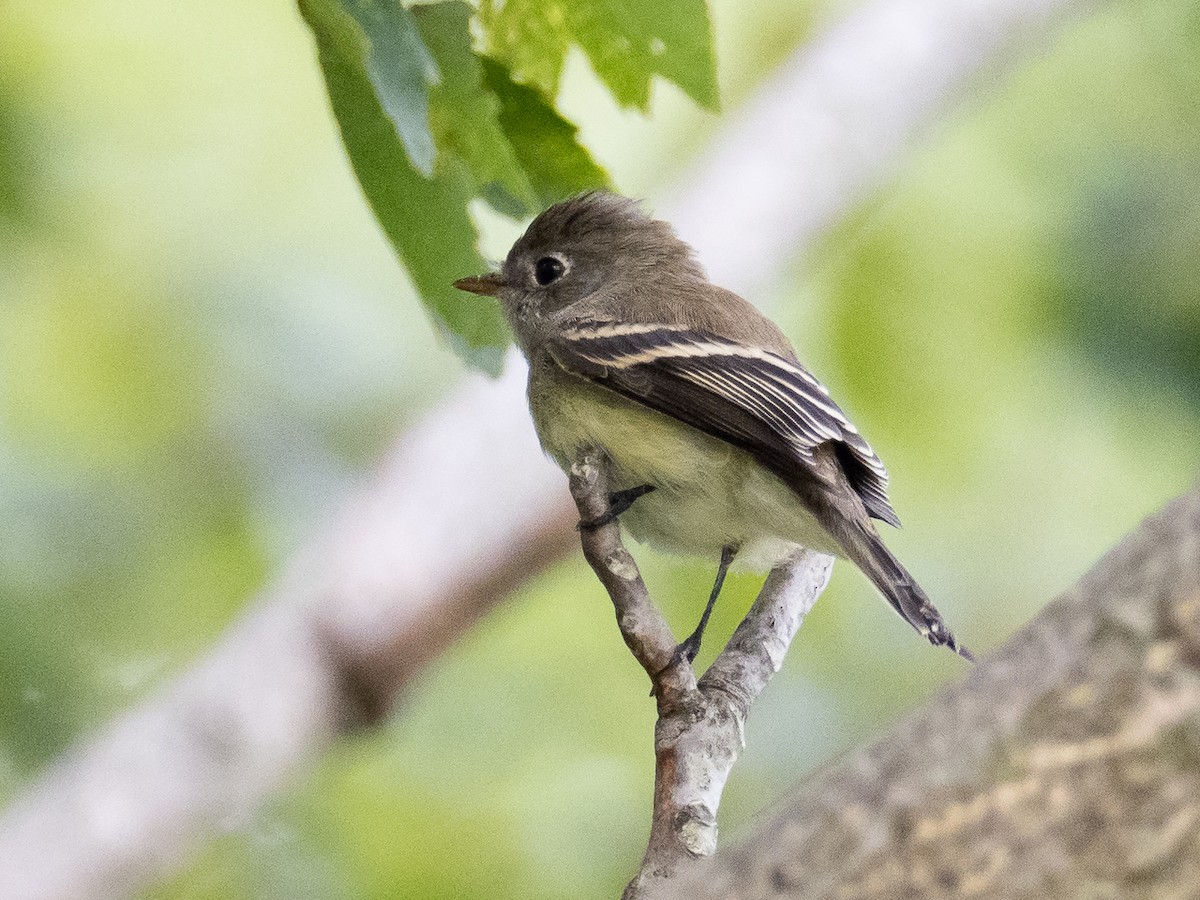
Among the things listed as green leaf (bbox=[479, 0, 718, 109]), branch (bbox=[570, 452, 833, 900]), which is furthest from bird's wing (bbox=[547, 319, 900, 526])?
green leaf (bbox=[479, 0, 718, 109])

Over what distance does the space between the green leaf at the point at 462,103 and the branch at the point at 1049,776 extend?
1.19m

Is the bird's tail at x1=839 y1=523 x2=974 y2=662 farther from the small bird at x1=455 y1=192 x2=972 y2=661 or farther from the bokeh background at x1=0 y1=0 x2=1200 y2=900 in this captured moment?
the bokeh background at x1=0 y1=0 x2=1200 y2=900

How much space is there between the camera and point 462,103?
1960 millimetres

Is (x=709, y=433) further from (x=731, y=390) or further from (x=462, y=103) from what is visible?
(x=462, y=103)

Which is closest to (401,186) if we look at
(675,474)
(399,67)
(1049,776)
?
(399,67)

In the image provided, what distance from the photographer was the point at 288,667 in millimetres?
4270

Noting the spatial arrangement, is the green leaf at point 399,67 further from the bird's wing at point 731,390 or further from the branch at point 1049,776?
the bird's wing at point 731,390

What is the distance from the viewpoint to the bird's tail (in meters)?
2.78

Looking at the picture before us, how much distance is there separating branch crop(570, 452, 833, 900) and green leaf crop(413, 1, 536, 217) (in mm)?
756

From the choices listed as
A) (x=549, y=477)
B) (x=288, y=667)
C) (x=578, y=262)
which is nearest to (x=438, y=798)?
(x=288, y=667)

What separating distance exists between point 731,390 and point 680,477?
0.23 metres

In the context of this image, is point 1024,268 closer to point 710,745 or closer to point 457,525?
point 457,525

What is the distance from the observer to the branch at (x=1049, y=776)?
904mm

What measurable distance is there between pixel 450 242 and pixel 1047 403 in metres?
3.71
